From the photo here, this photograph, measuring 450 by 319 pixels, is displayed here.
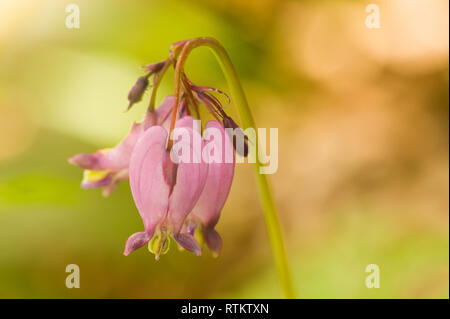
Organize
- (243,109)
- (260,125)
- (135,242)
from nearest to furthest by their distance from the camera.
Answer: (135,242)
(243,109)
(260,125)

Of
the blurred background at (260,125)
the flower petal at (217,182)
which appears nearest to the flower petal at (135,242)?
the flower petal at (217,182)

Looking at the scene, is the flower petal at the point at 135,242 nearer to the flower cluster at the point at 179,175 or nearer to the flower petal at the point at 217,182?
the flower cluster at the point at 179,175

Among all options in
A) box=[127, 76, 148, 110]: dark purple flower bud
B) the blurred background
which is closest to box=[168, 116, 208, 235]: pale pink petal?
box=[127, 76, 148, 110]: dark purple flower bud

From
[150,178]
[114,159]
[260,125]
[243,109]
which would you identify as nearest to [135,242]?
[150,178]

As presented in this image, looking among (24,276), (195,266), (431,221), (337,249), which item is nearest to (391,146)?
(431,221)

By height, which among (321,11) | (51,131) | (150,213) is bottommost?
(150,213)

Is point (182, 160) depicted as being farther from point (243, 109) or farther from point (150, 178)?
point (243, 109)

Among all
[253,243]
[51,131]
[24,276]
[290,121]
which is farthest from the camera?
[290,121]

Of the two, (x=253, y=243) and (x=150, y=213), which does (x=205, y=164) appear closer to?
(x=150, y=213)
